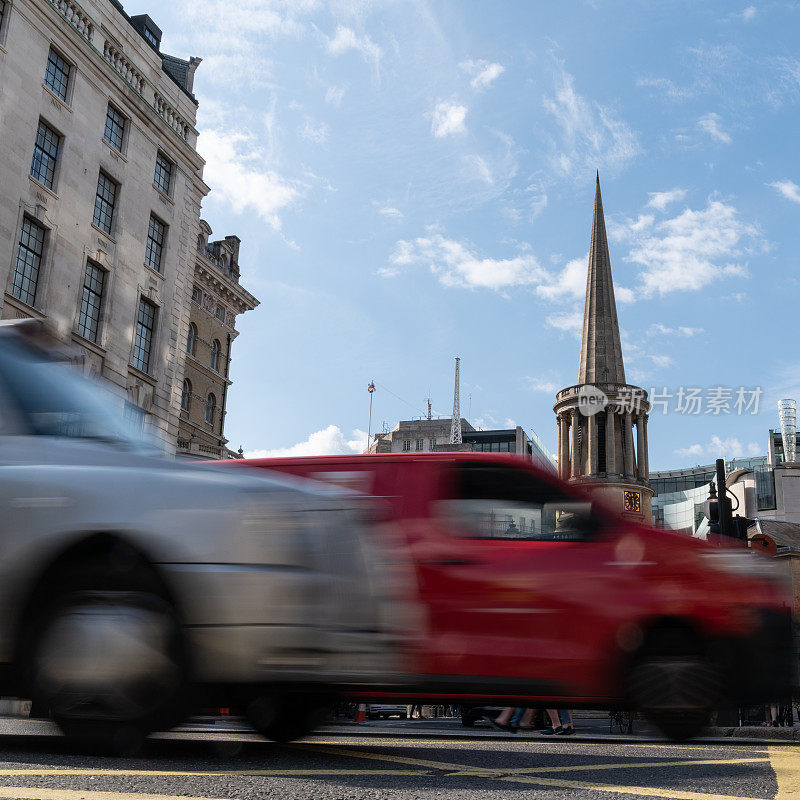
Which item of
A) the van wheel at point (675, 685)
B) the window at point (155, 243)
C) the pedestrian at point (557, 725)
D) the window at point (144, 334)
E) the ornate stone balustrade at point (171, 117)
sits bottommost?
the pedestrian at point (557, 725)

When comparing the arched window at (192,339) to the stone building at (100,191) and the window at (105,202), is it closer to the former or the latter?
the stone building at (100,191)

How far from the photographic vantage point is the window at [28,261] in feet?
74.3

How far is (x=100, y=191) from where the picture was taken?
26.2m

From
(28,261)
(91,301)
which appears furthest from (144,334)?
(28,261)

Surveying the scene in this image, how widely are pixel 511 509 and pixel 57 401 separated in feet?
11.0

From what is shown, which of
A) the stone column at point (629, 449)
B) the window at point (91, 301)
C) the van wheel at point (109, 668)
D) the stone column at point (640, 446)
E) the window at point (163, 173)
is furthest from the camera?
the stone column at point (640, 446)

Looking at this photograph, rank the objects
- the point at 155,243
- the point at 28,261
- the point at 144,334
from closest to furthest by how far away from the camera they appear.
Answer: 1. the point at 28,261
2. the point at 144,334
3. the point at 155,243

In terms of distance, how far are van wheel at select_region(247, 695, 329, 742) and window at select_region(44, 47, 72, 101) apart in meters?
23.1

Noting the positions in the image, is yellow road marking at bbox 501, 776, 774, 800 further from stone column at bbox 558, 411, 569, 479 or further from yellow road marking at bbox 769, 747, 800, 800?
stone column at bbox 558, 411, 569, 479

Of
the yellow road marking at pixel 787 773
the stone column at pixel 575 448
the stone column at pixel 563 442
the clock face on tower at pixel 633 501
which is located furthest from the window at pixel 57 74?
the clock face on tower at pixel 633 501

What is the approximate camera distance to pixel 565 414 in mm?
93875

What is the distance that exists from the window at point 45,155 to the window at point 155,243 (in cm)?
452

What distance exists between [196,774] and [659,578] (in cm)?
382

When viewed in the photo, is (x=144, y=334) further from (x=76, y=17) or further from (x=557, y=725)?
(x=557, y=725)
